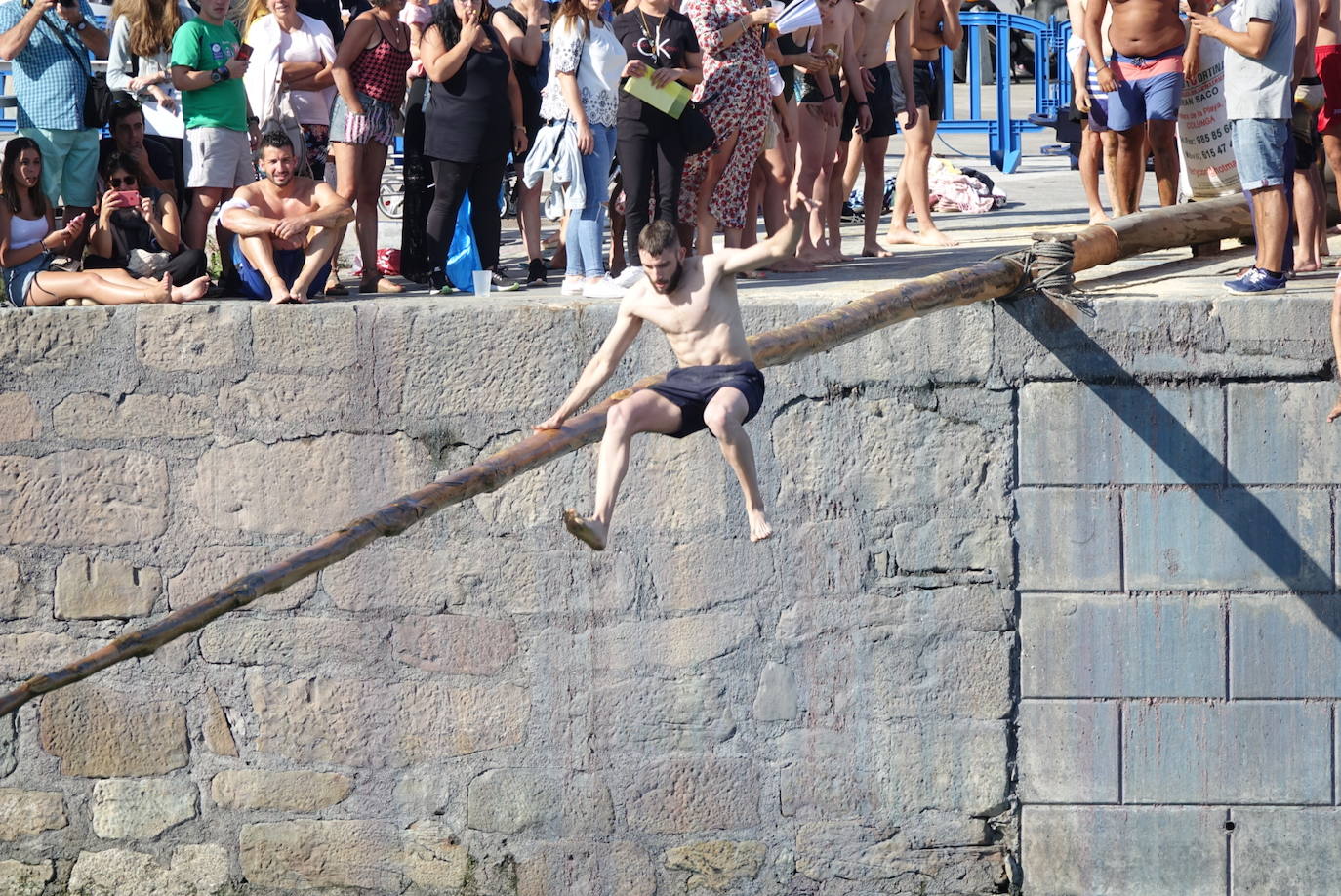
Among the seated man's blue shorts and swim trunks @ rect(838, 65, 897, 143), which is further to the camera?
swim trunks @ rect(838, 65, 897, 143)

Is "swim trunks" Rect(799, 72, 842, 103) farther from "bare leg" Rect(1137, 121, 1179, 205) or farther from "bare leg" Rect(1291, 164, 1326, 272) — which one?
"bare leg" Rect(1291, 164, 1326, 272)

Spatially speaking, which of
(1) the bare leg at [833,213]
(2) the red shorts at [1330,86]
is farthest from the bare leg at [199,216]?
(2) the red shorts at [1330,86]

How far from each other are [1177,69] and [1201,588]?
9.13ft

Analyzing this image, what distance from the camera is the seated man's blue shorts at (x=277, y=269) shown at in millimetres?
7309

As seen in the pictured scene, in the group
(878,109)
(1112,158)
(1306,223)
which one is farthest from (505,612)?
(1112,158)

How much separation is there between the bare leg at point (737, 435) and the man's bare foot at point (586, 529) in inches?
17.8

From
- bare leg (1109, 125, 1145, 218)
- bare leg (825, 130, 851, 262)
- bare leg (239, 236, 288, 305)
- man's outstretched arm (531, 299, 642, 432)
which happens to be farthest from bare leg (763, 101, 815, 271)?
man's outstretched arm (531, 299, 642, 432)

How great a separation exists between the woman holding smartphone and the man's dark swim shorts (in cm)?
283

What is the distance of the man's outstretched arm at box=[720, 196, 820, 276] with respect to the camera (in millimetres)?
5055

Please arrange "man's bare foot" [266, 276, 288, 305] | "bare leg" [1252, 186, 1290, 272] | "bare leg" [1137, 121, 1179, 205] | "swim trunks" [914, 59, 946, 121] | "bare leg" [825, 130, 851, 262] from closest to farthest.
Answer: "bare leg" [1252, 186, 1290, 272] → "man's bare foot" [266, 276, 288, 305] → "bare leg" [825, 130, 851, 262] → "bare leg" [1137, 121, 1179, 205] → "swim trunks" [914, 59, 946, 121]

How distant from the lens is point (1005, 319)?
22.2ft

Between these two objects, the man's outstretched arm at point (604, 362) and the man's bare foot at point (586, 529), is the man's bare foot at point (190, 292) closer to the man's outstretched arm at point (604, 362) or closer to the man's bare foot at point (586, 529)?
the man's outstretched arm at point (604, 362)

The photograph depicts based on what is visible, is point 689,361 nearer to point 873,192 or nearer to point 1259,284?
point 1259,284

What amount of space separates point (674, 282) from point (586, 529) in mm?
861
